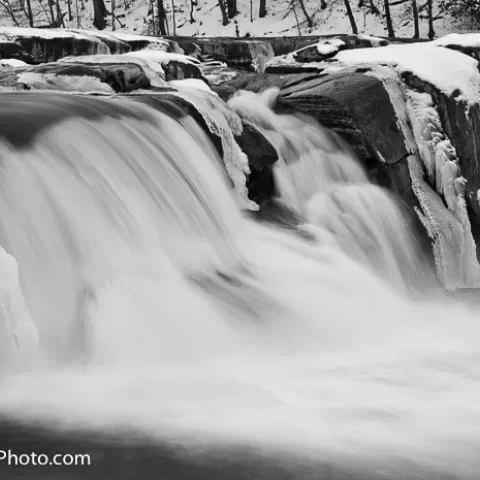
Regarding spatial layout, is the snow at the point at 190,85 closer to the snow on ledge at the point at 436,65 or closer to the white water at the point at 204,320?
the white water at the point at 204,320

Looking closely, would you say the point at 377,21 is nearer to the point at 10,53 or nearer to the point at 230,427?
the point at 10,53

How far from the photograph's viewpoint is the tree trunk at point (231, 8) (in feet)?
93.1

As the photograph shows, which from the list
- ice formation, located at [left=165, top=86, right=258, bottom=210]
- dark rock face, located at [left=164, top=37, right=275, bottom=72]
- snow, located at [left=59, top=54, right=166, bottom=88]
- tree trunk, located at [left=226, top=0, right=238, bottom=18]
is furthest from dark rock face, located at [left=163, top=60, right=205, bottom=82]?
tree trunk, located at [left=226, top=0, right=238, bottom=18]

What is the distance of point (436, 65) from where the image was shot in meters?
9.66

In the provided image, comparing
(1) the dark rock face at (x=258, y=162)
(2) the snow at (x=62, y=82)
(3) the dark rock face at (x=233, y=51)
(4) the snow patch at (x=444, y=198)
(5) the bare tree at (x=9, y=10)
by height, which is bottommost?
(4) the snow patch at (x=444, y=198)

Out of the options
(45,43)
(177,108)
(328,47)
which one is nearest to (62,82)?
(177,108)

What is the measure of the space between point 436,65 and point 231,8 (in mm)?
20408

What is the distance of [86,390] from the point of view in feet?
11.6

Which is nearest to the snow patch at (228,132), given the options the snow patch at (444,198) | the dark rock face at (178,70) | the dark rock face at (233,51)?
the snow patch at (444,198)

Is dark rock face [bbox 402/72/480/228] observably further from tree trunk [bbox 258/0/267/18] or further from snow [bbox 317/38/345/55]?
tree trunk [bbox 258/0/267/18]

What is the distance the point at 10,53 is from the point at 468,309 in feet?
34.9

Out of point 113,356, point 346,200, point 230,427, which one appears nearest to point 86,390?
point 113,356

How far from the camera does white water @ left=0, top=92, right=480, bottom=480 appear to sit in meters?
3.28

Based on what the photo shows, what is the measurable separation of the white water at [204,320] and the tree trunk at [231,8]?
75.7 feet
